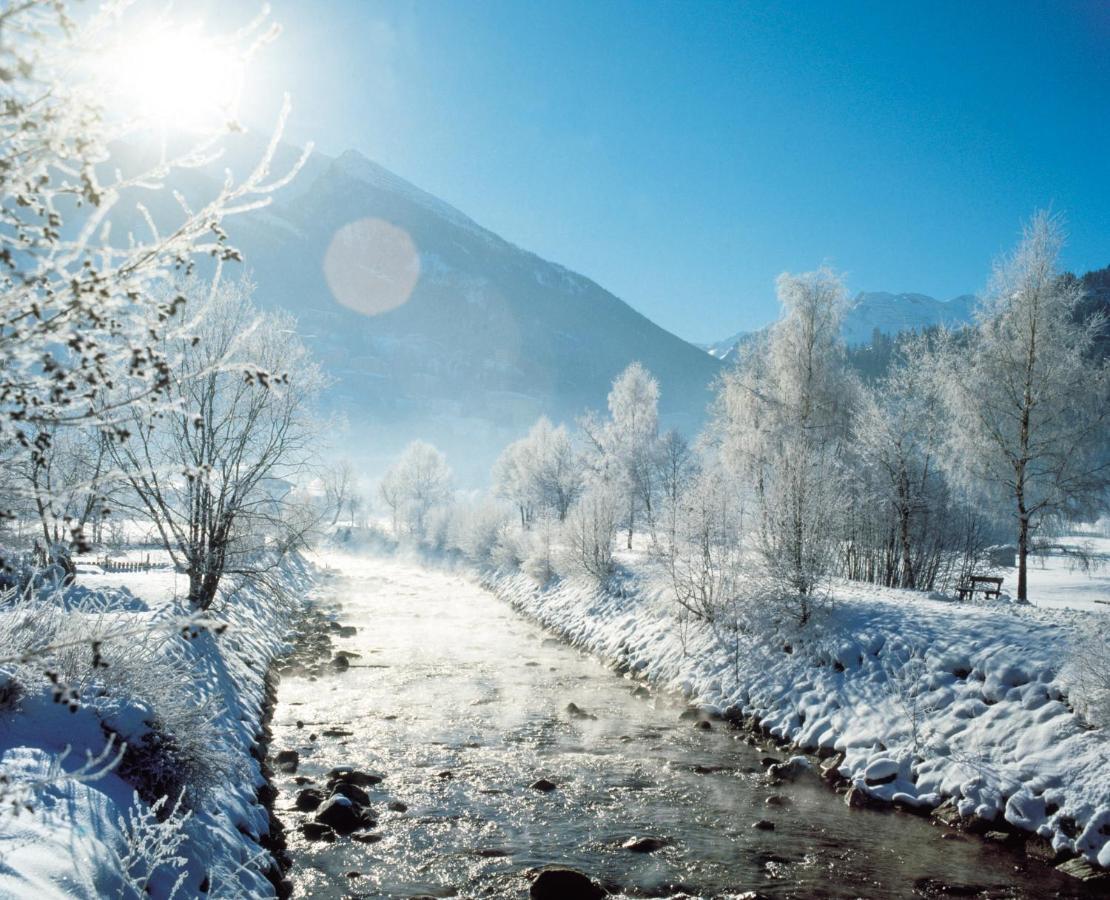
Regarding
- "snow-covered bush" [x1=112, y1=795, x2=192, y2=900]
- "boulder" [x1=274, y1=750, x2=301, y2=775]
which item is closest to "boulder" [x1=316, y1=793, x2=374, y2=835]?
"boulder" [x1=274, y1=750, x2=301, y2=775]

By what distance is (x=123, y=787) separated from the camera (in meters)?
5.90

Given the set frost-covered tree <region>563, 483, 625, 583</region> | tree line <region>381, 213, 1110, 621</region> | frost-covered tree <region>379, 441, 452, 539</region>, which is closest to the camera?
tree line <region>381, 213, 1110, 621</region>

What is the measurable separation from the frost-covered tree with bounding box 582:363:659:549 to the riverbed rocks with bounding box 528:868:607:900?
2742 cm

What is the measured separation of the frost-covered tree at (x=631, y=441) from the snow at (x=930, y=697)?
18.5 metres

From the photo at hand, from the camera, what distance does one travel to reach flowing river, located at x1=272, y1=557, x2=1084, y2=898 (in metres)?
7.61

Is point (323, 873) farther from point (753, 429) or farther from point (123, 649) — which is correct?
point (753, 429)

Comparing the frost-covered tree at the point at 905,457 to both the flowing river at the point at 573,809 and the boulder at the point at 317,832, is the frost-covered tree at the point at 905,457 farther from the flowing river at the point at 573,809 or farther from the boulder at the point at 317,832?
the boulder at the point at 317,832

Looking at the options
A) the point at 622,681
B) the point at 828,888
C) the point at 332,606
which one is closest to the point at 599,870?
the point at 828,888

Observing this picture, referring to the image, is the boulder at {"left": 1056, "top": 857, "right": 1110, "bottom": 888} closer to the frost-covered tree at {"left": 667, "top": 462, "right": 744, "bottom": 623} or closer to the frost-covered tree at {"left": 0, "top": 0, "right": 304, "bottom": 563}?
the frost-covered tree at {"left": 667, "top": 462, "right": 744, "bottom": 623}

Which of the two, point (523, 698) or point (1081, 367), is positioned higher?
point (1081, 367)

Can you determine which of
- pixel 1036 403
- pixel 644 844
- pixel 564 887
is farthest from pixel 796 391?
pixel 564 887

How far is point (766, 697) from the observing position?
13586mm

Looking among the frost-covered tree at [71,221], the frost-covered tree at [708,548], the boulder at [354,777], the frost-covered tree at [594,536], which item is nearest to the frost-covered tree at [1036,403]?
the frost-covered tree at [708,548]

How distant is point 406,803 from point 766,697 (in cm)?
782
